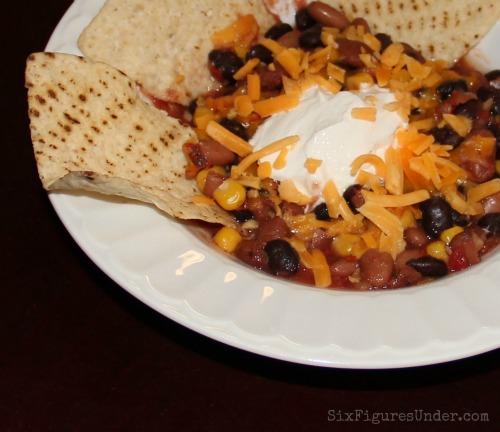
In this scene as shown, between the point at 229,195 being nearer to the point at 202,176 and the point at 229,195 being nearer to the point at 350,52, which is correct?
the point at 202,176

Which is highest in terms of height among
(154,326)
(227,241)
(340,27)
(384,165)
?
(340,27)

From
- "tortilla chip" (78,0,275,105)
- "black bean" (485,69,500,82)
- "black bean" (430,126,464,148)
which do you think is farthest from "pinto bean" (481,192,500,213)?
"tortilla chip" (78,0,275,105)

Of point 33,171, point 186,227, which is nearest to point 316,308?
point 186,227

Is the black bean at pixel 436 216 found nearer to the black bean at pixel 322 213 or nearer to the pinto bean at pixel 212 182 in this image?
the black bean at pixel 322 213

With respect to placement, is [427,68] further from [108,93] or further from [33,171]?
[33,171]

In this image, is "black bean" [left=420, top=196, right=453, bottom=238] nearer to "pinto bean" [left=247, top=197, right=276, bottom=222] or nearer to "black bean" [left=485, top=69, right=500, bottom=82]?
"pinto bean" [left=247, top=197, right=276, bottom=222]

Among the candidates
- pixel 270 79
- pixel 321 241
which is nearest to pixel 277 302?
pixel 321 241
